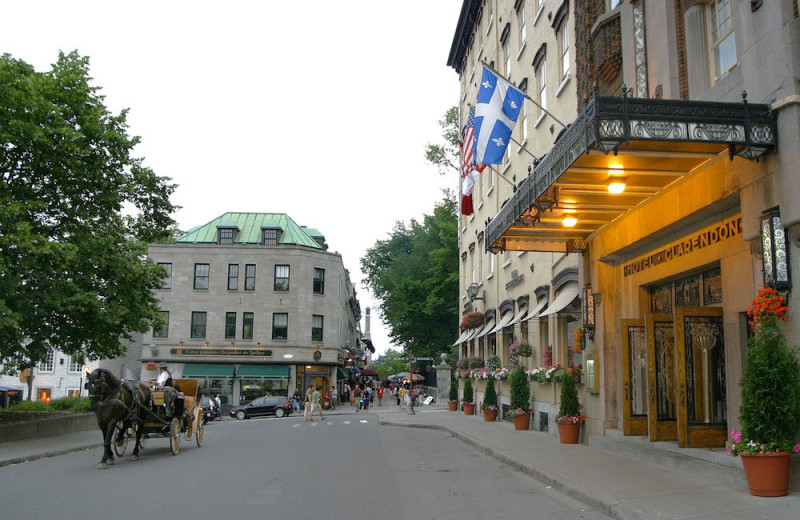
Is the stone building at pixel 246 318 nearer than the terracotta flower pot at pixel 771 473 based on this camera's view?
No

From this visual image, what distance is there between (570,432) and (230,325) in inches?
1482

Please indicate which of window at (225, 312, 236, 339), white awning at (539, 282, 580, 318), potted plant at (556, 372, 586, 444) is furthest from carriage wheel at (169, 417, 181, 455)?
window at (225, 312, 236, 339)

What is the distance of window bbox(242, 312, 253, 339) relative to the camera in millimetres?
50125

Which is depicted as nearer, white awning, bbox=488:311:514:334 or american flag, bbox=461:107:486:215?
american flag, bbox=461:107:486:215

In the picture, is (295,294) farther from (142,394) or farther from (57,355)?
(142,394)

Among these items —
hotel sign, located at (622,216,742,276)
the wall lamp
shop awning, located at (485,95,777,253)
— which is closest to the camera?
the wall lamp

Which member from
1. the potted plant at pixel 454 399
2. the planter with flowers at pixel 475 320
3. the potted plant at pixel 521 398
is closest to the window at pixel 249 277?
the potted plant at pixel 454 399

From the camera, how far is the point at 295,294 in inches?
2004

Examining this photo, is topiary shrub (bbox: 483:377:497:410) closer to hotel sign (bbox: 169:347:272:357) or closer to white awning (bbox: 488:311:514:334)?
white awning (bbox: 488:311:514:334)

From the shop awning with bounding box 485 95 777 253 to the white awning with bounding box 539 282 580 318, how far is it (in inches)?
86.0

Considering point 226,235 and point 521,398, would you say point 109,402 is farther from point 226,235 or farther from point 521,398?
point 226,235

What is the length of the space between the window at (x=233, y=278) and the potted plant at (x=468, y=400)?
76.7 ft

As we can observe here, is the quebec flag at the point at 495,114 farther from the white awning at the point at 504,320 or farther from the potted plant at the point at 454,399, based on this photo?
the potted plant at the point at 454,399

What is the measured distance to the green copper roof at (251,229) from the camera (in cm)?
5297
